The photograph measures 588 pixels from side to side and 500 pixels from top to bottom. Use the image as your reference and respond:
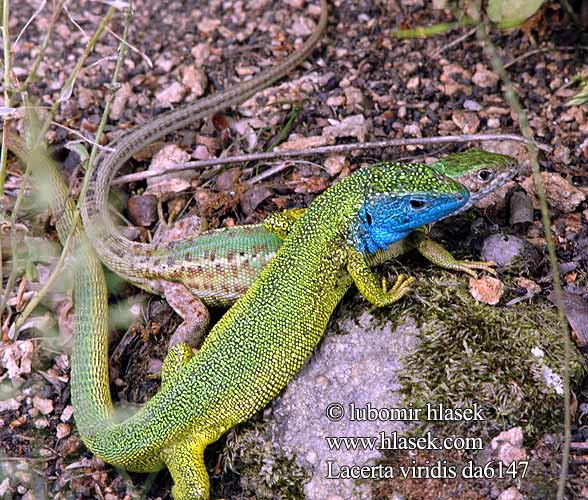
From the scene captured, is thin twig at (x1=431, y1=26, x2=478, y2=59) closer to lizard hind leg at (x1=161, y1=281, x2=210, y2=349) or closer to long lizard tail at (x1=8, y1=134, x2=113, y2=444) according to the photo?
lizard hind leg at (x1=161, y1=281, x2=210, y2=349)

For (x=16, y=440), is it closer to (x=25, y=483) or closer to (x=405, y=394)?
(x=25, y=483)

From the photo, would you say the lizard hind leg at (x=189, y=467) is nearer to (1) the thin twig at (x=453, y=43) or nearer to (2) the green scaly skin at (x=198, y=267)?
(2) the green scaly skin at (x=198, y=267)

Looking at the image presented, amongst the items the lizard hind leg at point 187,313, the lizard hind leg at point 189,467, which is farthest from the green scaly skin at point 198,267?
the lizard hind leg at point 189,467

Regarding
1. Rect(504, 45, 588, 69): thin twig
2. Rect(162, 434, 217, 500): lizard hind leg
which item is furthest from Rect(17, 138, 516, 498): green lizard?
Rect(504, 45, 588, 69): thin twig

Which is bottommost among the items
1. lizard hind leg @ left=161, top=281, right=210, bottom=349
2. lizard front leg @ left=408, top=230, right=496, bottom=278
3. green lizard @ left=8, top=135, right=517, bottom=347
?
lizard hind leg @ left=161, top=281, right=210, bottom=349

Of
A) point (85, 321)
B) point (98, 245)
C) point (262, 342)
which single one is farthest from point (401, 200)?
point (98, 245)

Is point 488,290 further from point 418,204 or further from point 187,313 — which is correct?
point 187,313
